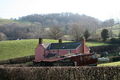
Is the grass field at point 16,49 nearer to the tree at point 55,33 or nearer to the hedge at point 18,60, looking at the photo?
the hedge at point 18,60

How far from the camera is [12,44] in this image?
259ft

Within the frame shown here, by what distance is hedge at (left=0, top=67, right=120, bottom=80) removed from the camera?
502 inches

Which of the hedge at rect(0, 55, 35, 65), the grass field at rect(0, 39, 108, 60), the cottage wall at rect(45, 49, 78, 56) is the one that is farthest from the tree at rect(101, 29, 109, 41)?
the cottage wall at rect(45, 49, 78, 56)

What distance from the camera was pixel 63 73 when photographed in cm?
1506

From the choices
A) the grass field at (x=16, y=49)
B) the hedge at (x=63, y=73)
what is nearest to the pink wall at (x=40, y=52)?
the grass field at (x=16, y=49)

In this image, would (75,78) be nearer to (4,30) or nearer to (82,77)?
(82,77)

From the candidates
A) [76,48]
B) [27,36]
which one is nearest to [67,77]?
[76,48]

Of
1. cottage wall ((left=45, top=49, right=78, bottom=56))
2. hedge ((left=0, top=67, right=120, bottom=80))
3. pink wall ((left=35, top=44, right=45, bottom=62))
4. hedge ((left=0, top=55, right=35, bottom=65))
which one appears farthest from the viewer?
hedge ((left=0, top=55, right=35, bottom=65))

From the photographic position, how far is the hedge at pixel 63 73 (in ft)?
41.8

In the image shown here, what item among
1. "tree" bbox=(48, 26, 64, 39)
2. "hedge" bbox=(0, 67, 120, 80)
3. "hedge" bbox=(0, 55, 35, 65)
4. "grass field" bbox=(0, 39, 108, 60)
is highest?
"tree" bbox=(48, 26, 64, 39)

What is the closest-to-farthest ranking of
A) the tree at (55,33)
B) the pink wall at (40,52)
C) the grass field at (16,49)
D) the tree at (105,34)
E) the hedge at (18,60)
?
the pink wall at (40,52)
the hedge at (18,60)
the grass field at (16,49)
the tree at (105,34)
the tree at (55,33)

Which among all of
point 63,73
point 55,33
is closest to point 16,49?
point 55,33

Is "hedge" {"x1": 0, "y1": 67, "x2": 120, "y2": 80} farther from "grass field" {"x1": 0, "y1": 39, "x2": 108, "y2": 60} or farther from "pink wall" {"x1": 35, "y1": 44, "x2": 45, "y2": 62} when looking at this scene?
"grass field" {"x1": 0, "y1": 39, "x2": 108, "y2": 60}

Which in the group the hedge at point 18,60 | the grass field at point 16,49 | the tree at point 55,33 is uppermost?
the tree at point 55,33
